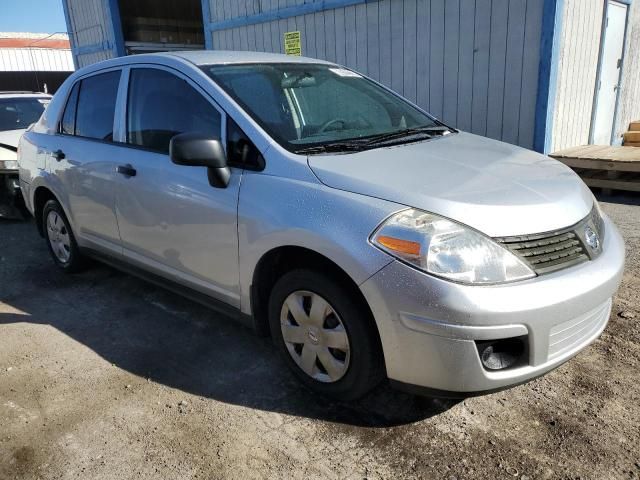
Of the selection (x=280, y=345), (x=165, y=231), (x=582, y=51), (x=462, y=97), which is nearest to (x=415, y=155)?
(x=280, y=345)

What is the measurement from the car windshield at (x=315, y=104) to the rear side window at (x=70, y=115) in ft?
5.49

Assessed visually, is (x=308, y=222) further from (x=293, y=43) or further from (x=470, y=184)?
(x=293, y=43)

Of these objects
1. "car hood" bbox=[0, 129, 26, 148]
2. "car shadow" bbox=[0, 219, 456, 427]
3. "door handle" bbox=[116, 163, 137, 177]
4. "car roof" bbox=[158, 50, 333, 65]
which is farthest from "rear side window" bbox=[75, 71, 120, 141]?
"car hood" bbox=[0, 129, 26, 148]

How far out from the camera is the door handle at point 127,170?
3416 millimetres

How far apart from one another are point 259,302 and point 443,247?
113cm

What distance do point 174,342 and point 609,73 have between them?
7474mm

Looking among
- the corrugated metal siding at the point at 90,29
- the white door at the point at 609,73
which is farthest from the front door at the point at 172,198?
the corrugated metal siding at the point at 90,29

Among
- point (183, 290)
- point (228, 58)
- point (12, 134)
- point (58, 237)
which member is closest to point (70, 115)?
point (58, 237)

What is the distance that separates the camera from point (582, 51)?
684 cm

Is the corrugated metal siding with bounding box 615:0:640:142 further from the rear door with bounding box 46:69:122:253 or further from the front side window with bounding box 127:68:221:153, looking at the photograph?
the rear door with bounding box 46:69:122:253

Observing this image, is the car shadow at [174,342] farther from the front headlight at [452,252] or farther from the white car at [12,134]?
the white car at [12,134]

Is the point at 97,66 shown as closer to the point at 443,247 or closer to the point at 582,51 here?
the point at 443,247

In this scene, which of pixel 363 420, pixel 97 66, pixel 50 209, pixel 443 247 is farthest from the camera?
pixel 50 209

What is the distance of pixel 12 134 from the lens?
278 inches
